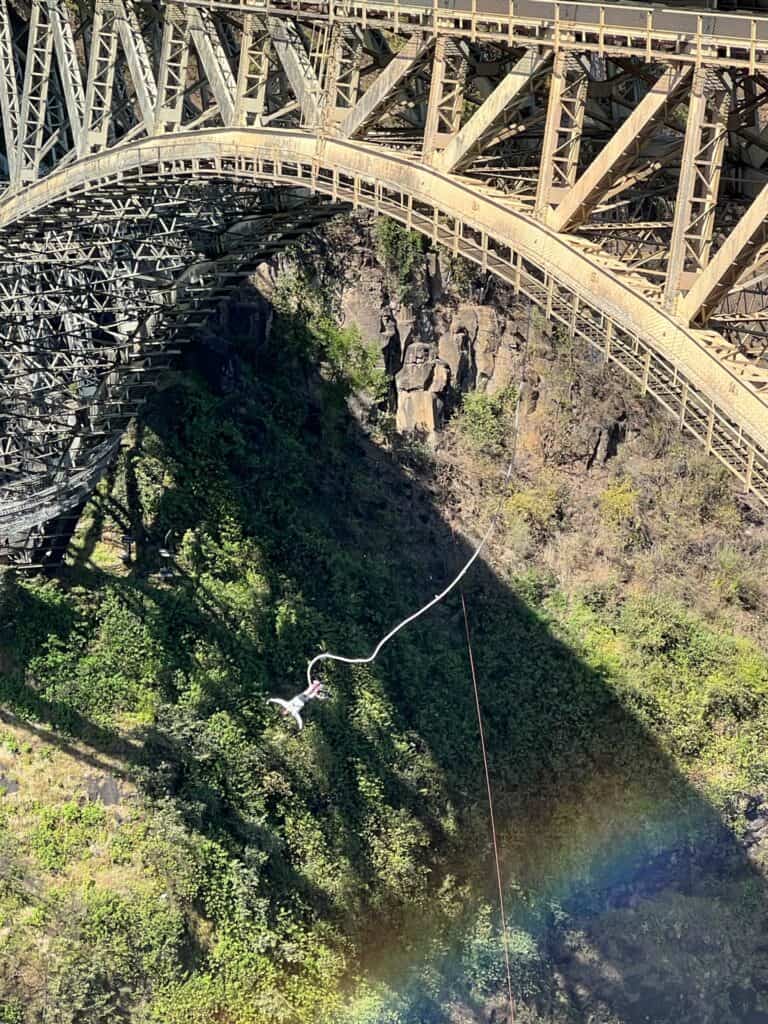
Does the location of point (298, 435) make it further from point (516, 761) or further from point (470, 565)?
point (516, 761)

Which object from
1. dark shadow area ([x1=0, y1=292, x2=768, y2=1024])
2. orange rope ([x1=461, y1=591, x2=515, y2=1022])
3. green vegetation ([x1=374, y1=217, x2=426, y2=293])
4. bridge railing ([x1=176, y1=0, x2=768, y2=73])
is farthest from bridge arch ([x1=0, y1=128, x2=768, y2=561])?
green vegetation ([x1=374, y1=217, x2=426, y2=293])

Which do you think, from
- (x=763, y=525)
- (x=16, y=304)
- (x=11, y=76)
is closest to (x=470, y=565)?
(x=763, y=525)

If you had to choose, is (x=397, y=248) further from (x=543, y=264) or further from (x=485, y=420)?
(x=543, y=264)

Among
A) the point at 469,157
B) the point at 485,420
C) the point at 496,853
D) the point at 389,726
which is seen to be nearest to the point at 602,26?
the point at 469,157

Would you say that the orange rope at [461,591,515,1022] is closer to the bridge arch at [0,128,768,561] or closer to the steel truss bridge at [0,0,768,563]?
the steel truss bridge at [0,0,768,563]

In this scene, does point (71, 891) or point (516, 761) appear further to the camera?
point (516, 761)

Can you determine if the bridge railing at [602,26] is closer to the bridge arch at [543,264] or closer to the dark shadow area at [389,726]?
the bridge arch at [543,264]

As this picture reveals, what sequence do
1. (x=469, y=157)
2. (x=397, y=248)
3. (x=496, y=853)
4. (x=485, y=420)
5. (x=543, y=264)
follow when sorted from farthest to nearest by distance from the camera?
(x=485, y=420), (x=397, y=248), (x=496, y=853), (x=469, y=157), (x=543, y=264)
